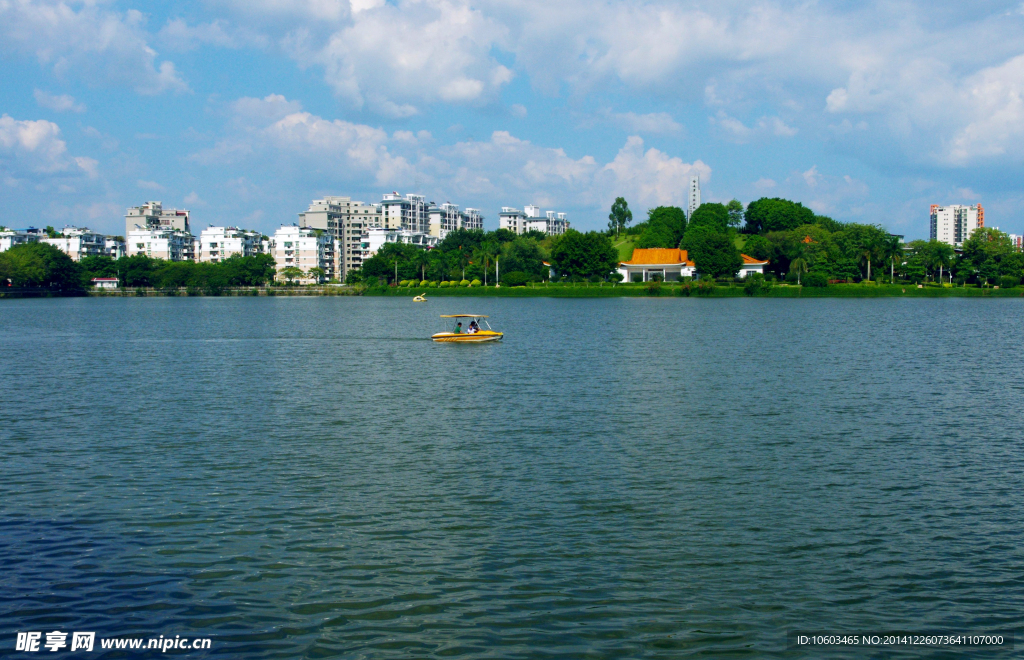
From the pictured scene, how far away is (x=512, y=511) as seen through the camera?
15164 mm

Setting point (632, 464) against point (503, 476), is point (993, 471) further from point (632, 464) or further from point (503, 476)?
point (503, 476)

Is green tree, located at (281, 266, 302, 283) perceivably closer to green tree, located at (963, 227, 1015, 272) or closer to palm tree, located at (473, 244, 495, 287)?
palm tree, located at (473, 244, 495, 287)

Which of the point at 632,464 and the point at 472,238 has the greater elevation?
the point at 472,238

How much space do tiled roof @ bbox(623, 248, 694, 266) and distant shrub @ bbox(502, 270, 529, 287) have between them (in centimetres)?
2149

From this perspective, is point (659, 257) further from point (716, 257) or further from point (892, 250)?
point (892, 250)

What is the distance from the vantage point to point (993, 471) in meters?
18.1

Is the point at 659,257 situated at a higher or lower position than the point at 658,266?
higher

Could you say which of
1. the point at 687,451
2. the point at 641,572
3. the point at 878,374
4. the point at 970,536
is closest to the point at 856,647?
the point at 641,572

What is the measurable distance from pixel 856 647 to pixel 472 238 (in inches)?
7206

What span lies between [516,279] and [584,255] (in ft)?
46.2

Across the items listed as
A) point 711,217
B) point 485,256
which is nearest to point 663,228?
point 711,217

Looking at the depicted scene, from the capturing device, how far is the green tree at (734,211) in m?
186

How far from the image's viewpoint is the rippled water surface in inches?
420

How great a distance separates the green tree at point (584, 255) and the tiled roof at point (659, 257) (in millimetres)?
11740
